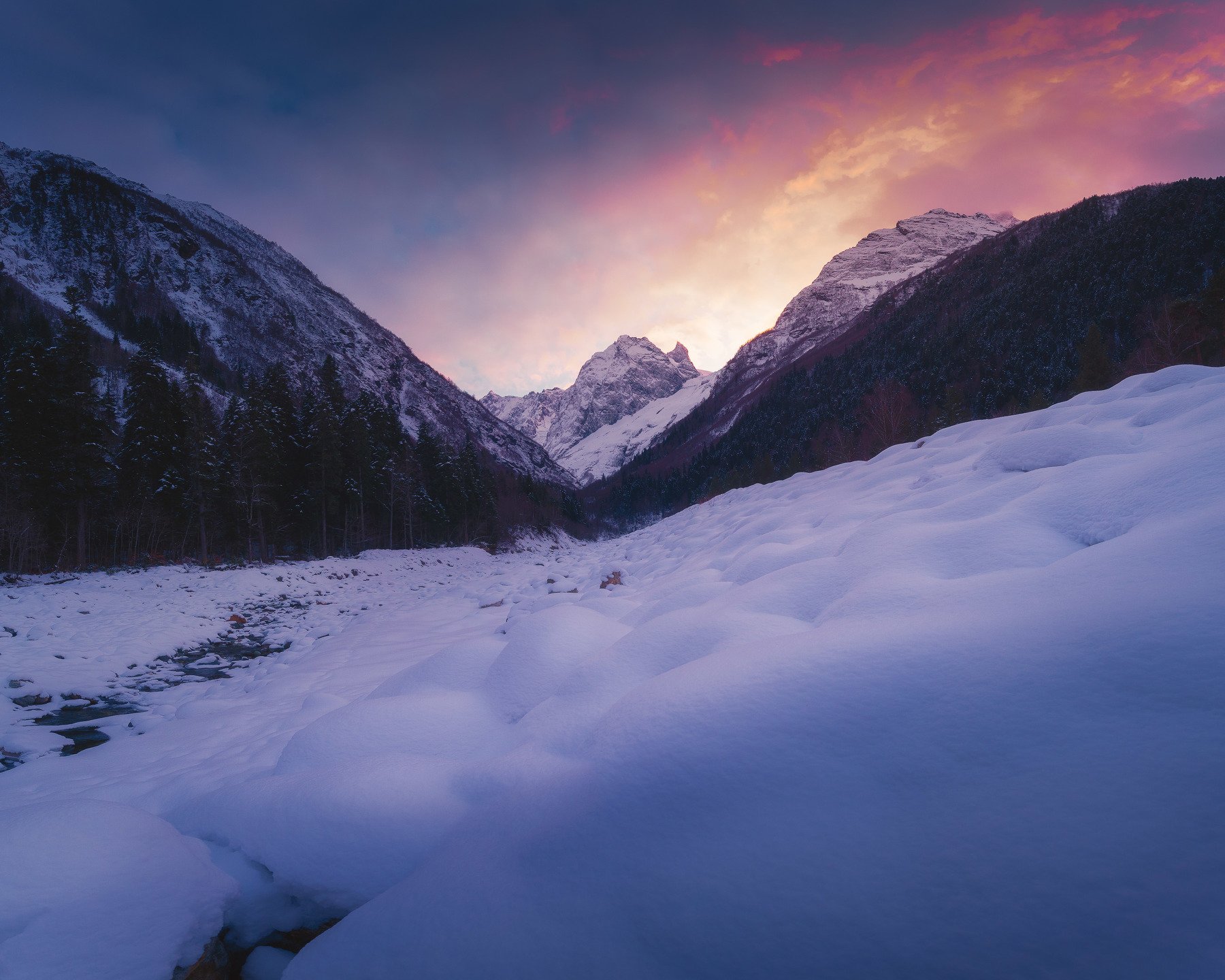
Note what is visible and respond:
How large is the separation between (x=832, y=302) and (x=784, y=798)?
675 ft

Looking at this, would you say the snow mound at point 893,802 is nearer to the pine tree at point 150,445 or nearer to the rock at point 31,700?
the rock at point 31,700

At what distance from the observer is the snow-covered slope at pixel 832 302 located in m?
162

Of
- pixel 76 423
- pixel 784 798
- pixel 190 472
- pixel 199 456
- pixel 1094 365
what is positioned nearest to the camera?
pixel 784 798

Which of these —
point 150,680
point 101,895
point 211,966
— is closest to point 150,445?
point 150,680

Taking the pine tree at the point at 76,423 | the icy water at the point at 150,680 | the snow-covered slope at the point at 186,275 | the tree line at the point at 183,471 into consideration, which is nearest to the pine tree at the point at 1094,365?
the icy water at the point at 150,680

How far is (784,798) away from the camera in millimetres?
1286

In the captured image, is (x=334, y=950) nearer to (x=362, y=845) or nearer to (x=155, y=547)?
(x=362, y=845)

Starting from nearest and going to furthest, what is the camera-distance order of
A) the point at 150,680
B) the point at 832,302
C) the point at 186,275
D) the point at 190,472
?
the point at 150,680, the point at 190,472, the point at 186,275, the point at 832,302

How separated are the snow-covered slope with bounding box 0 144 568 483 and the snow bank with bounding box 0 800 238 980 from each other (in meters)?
89.9

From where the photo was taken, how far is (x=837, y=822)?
46.5 inches

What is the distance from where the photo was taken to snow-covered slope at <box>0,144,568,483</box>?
7712 centimetres

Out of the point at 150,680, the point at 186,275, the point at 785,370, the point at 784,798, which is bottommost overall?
the point at 150,680

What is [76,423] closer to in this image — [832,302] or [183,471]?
[183,471]

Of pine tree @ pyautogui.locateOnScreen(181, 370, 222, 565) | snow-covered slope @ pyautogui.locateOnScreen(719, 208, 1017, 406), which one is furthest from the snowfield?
snow-covered slope @ pyautogui.locateOnScreen(719, 208, 1017, 406)
